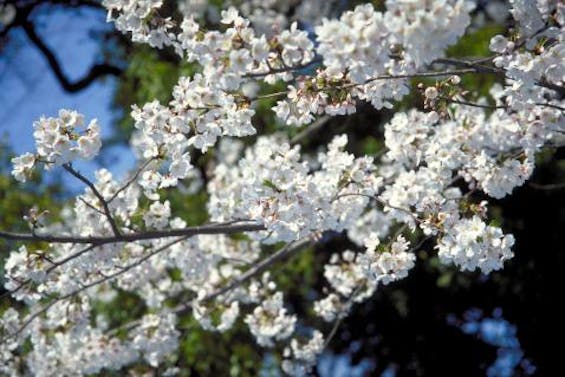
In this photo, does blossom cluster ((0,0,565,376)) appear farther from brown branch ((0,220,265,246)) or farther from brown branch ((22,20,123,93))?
brown branch ((22,20,123,93))

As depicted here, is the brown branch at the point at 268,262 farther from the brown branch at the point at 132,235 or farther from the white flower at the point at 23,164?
the white flower at the point at 23,164

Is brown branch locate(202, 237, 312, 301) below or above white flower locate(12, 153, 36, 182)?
below

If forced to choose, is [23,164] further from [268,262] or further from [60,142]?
[268,262]

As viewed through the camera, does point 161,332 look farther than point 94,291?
No

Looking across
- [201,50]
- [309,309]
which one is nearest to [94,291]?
[309,309]

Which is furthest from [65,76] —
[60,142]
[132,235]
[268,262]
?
[60,142]

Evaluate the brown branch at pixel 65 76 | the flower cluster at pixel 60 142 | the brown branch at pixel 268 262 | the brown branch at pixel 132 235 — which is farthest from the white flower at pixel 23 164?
the brown branch at pixel 65 76

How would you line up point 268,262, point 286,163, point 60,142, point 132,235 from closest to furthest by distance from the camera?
point 60,142, point 286,163, point 132,235, point 268,262

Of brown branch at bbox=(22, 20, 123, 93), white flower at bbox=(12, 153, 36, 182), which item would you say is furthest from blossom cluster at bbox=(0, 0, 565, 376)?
brown branch at bbox=(22, 20, 123, 93)

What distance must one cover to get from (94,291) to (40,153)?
8.06ft

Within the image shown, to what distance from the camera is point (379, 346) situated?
6965mm

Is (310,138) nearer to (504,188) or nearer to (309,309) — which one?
(309,309)

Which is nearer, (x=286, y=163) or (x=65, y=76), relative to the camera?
(x=286, y=163)

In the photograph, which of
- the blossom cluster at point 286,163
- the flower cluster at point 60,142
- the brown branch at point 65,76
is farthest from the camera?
the brown branch at point 65,76
